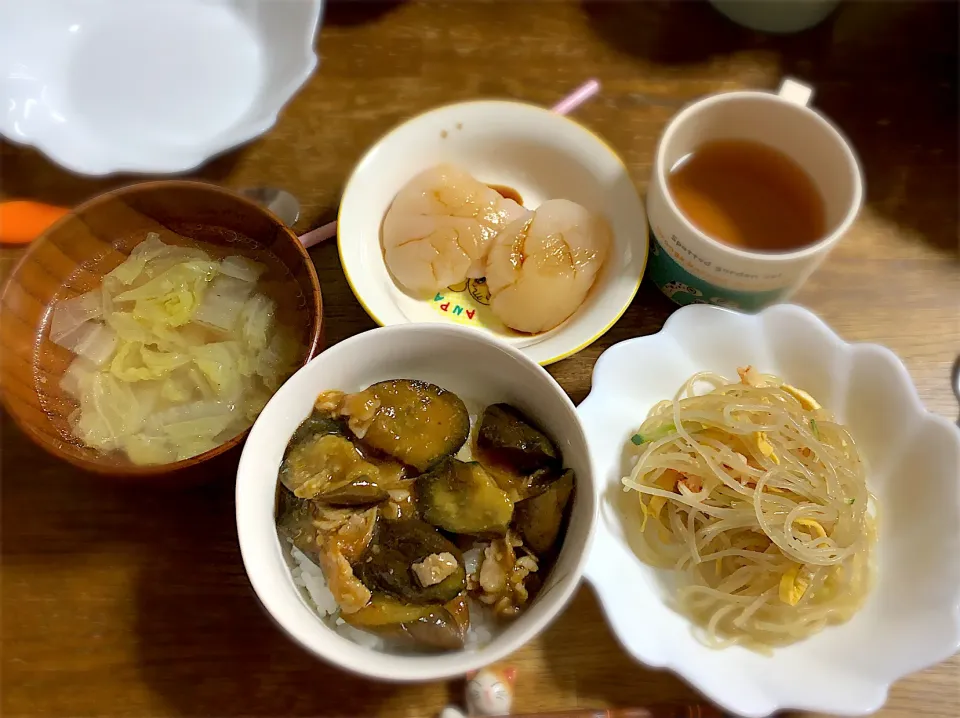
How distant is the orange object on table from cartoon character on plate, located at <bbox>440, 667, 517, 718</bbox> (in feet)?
2.95

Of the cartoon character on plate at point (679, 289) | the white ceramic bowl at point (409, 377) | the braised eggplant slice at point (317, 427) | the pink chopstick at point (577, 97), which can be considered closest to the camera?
the white ceramic bowl at point (409, 377)

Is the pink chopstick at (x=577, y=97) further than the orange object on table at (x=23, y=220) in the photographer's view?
Yes

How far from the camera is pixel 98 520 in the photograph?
952mm

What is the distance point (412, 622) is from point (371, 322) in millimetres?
481

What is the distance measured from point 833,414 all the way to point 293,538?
706 mm

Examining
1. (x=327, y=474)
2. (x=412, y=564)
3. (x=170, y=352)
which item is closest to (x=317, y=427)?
(x=327, y=474)

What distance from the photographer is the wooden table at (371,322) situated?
2.91ft

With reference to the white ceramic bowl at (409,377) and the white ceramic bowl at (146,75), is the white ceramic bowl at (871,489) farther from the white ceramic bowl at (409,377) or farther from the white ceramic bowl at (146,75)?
the white ceramic bowl at (146,75)

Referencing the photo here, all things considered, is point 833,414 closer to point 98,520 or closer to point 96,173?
point 98,520

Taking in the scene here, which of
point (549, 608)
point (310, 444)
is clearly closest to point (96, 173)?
point (310, 444)

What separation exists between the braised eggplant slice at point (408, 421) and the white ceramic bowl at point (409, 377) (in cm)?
3

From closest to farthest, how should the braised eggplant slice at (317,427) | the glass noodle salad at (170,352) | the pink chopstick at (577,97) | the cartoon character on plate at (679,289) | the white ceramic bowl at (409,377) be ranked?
the white ceramic bowl at (409,377) < the braised eggplant slice at (317,427) < the glass noodle salad at (170,352) < the cartoon character on plate at (679,289) < the pink chopstick at (577,97)

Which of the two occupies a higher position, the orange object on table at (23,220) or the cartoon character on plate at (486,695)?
the orange object on table at (23,220)

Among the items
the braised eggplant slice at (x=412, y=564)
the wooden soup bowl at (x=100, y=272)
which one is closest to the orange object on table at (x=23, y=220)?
the wooden soup bowl at (x=100, y=272)
